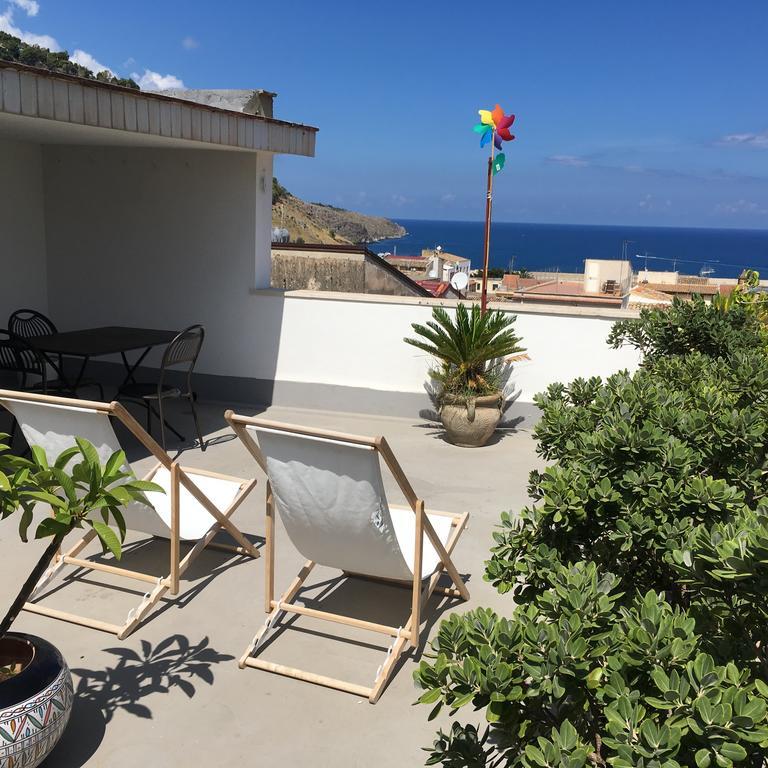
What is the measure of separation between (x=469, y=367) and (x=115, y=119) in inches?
134

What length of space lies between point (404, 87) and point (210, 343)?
12278cm

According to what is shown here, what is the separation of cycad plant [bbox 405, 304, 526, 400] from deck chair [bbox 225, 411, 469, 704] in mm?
3569

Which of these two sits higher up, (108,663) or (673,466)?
(673,466)

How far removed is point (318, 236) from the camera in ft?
144

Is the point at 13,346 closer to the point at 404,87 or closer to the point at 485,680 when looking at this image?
the point at 485,680

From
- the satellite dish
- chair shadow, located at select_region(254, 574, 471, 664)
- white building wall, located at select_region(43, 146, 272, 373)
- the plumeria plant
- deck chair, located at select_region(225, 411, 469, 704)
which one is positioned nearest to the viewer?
the plumeria plant

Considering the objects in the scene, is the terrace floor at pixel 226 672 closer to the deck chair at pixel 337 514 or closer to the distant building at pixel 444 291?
the deck chair at pixel 337 514

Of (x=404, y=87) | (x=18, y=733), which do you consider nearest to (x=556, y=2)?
(x=404, y=87)

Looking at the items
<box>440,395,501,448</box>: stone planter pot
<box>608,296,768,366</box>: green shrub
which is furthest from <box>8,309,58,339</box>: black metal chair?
<box>608,296,768,366</box>: green shrub

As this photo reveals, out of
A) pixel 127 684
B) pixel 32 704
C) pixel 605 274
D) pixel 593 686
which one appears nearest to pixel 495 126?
pixel 127 684

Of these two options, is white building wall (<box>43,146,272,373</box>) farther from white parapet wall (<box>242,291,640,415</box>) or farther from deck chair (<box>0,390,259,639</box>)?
deck chair (<box>0,390,259,639</box>)

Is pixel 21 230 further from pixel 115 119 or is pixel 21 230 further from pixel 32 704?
pixel 32 704

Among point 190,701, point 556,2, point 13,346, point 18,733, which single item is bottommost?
point 190,701

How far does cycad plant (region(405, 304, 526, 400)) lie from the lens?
6965 millimetres
